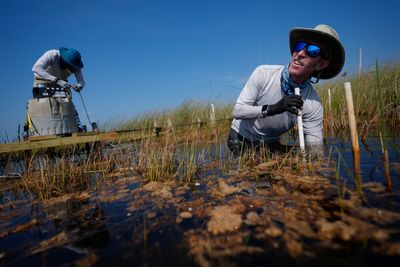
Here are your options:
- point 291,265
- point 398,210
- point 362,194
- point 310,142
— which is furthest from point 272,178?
point 310,142

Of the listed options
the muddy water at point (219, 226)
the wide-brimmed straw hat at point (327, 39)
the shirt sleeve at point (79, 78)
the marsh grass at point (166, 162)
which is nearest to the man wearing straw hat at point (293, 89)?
the wide-brimmed straw hat at point (327, 39)

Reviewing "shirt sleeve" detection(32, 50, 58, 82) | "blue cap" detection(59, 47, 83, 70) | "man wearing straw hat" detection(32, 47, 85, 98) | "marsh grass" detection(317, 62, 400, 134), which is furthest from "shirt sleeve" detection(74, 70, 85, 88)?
"marsh grass" detection(317, 62, 400, 134)

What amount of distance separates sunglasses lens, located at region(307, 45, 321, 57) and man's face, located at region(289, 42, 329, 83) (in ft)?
0.12

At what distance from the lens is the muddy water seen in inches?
40.7

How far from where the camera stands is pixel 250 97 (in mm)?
3332

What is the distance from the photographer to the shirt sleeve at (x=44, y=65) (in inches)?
170

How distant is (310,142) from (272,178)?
1589mm

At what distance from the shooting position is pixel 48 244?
132cm

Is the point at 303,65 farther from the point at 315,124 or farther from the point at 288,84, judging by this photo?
the point at 315,124

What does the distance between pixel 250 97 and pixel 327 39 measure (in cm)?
114

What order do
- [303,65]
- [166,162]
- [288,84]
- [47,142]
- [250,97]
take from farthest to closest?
[47,142] → [250,97] → [288,84] → [303,65] → [166,162]

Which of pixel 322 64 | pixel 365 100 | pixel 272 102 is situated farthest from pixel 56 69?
pixel 365 100

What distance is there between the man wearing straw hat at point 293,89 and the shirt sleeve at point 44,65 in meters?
3.51

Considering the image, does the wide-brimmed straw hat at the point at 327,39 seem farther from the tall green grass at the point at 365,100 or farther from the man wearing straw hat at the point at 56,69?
the man wearing straw hat at the point at 56,69
